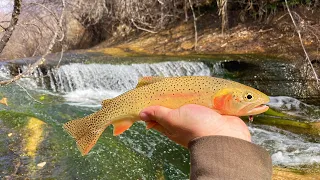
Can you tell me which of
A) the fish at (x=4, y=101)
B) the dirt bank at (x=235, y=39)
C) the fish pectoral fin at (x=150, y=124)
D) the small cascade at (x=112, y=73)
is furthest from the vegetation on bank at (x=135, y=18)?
the fish pectoral fin at (x=150, y=124)

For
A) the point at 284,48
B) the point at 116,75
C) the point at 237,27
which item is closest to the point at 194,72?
the point at 116,75

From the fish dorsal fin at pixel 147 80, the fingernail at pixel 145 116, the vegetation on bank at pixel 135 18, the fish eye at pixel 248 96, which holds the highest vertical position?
the fish dorsal fin at pixel 147 80

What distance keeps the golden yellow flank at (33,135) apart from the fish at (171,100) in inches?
120

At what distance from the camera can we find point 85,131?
2.54m

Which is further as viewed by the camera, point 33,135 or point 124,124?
point 33,135

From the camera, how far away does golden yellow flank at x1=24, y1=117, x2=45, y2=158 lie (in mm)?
5344

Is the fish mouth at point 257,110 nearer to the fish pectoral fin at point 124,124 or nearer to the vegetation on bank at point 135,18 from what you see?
the fish pectoral fin at point 124,124

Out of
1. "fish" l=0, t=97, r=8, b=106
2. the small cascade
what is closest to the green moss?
"fish" l=0, t=97, r=8, b=106

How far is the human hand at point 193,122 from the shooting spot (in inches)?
79.0

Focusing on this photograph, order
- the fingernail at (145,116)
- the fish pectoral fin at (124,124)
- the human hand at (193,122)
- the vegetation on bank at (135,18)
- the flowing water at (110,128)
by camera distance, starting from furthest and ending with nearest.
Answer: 1. the vegetation on bank at (135,18)
2. the flowing water at (110,128)
3. the fish pectoral fin at (124,124)
4. the fingernail at (145,116)
5. the human hand at (193,122)

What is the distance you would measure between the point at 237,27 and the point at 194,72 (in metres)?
4.51

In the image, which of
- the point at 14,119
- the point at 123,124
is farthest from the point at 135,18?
the point at 123,124

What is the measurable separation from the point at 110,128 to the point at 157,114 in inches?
172

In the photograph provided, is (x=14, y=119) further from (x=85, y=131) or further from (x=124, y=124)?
(x=124, y=124)
